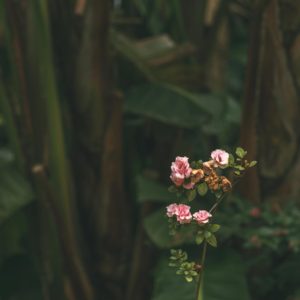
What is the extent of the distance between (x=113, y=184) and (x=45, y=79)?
0.39m

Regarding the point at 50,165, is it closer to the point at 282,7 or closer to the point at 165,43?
the point at 165,43

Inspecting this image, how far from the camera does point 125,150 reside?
2641 millimetres

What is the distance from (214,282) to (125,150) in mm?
702

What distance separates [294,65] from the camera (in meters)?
2.22

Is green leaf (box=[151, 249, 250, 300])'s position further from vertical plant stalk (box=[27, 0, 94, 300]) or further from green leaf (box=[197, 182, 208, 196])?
green leaf (box=[197, 182, 208, 196])

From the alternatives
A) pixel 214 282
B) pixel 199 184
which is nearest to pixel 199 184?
pixel 199 184

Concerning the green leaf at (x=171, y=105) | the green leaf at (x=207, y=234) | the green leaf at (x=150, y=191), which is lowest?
the green leaf at (x=150, y=191)

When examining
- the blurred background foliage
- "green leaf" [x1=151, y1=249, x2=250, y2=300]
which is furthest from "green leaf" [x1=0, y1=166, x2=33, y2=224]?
"green leaf" [x1=151, y1=249, x2=250, y2=300]

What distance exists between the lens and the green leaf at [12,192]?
87.5 inches

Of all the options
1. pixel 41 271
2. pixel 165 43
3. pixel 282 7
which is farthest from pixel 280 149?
pixel 41 271

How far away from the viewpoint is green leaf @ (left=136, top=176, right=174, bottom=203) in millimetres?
2223

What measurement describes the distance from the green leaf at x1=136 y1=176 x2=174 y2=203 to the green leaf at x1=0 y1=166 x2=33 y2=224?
30 centimetres

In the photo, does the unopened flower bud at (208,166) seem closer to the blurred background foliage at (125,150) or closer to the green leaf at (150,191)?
the blurred background foliage at (125,150)

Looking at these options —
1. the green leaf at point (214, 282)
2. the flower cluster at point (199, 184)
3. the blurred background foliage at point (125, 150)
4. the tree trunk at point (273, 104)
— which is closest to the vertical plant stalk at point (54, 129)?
the blurred background foliage at point (125, 150)
